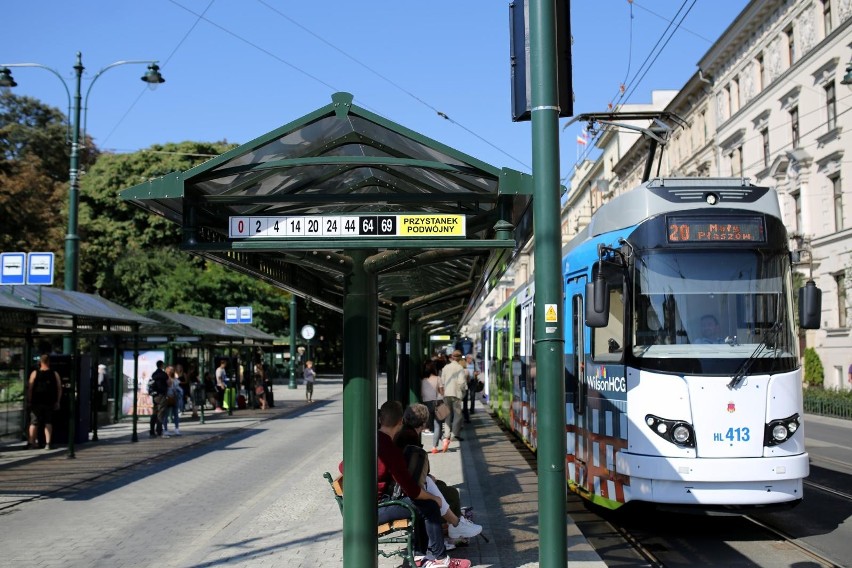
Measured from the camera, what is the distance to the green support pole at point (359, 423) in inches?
→ 250

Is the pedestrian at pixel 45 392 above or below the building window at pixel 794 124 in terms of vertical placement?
below

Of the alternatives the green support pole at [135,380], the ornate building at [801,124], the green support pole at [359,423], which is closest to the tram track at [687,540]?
the green support pole at [359,423]

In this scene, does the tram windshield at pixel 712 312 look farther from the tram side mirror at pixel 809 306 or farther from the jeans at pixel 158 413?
the jeans at pixel 158 413

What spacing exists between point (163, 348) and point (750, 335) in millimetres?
21821

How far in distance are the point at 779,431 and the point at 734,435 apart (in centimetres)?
43

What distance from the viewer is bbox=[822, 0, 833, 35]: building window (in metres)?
36.2

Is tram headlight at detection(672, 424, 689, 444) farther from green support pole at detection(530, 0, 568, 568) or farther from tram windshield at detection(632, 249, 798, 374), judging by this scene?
green support pole at detection(530, 0, 568, 568)

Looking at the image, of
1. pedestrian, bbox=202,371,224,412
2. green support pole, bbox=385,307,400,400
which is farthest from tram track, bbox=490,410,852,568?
pedestrian, bbox=202,371,224,412

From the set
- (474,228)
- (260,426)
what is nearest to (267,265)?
(474,228)

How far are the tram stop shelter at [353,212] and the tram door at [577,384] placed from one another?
3.22m

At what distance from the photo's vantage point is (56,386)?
56.0 feet

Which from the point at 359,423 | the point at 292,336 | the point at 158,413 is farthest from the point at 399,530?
the point at 292,336

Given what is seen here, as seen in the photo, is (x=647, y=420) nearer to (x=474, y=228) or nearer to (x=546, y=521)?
(x=474, y=228)

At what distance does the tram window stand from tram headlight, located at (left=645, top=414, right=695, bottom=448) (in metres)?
0.84
